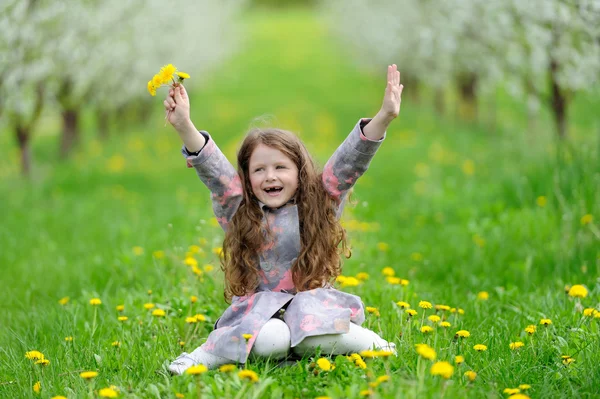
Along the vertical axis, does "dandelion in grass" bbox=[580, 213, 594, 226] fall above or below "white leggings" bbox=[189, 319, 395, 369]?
above

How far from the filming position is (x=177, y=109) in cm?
270

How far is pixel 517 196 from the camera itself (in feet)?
18.9

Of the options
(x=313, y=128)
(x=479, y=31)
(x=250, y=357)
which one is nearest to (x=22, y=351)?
(x=250, y=357)

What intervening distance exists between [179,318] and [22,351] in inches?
27.9

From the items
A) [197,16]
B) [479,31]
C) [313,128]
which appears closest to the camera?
[479,31]

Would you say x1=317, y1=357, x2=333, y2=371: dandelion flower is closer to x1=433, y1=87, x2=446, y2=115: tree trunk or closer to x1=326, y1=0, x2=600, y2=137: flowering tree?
x1=326, y1=0, x2=600, y2=137: flowering tree

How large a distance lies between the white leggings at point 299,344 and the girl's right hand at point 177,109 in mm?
841

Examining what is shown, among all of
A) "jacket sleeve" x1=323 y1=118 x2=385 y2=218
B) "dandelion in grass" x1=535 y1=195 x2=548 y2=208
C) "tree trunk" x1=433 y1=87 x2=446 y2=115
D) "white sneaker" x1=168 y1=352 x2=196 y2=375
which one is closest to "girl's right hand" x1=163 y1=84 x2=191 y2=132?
"jacket sleeve" x1=323 y1=118 x2=385 y2=218

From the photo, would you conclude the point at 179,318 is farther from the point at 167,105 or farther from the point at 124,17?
the point at 124,17

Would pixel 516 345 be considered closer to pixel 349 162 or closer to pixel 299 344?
pixel 299 344

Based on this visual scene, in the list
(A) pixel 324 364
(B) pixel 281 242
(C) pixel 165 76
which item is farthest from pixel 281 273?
(C) pixel 165 76

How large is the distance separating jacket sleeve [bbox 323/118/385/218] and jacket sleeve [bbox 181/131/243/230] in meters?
0.38

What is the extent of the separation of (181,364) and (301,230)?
0.73 meters

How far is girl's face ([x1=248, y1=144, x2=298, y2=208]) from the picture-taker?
9.71 feet
